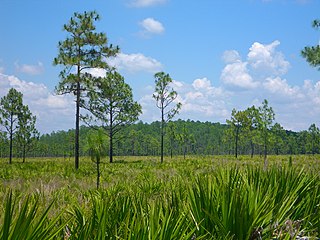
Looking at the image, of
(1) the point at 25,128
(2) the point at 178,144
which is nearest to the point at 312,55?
(1) the point at 25,128

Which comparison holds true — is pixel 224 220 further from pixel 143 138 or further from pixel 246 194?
pixel 143 138

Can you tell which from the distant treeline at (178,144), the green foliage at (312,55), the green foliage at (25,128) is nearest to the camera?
the green foliage at (312,55)

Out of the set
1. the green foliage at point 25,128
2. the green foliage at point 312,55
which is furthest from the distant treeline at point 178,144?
the green foliage at point 312,55

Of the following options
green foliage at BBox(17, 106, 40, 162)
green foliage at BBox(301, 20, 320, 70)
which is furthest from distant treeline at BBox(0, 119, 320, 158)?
green foliage at BBox(301, 20, 320, 70)

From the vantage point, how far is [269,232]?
2410mm

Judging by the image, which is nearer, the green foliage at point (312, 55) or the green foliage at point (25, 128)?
the green foliage at point (312, 55)

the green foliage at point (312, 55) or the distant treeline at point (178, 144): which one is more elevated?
the green foliage at point (312, 55)

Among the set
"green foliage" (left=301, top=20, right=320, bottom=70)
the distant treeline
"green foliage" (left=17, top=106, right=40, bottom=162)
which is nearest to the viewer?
"green foliage" (left=301, top=20, right=320, bottom=70)

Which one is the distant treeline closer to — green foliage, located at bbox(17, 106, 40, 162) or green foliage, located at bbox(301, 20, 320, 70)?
green foliage, located at bbox(17, 106, 40, 162)

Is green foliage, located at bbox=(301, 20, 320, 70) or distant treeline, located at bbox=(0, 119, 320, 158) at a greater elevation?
green foliage, located at bbox=(301, 20, 320, 70)

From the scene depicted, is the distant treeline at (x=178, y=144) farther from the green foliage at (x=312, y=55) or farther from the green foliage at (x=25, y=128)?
the green foliage at (x=312, y=55)

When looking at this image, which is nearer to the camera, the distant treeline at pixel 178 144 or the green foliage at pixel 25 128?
the green foliage at pixel 25 128

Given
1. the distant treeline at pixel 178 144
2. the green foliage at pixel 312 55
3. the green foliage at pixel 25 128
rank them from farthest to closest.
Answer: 1. the distant treeline at pixel 178 144
2. the green foliage at pixel 25 128
3. the green foliage at pixel 312 55

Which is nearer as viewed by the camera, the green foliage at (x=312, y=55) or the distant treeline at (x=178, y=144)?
the green foliage at (x=312, y=55)
